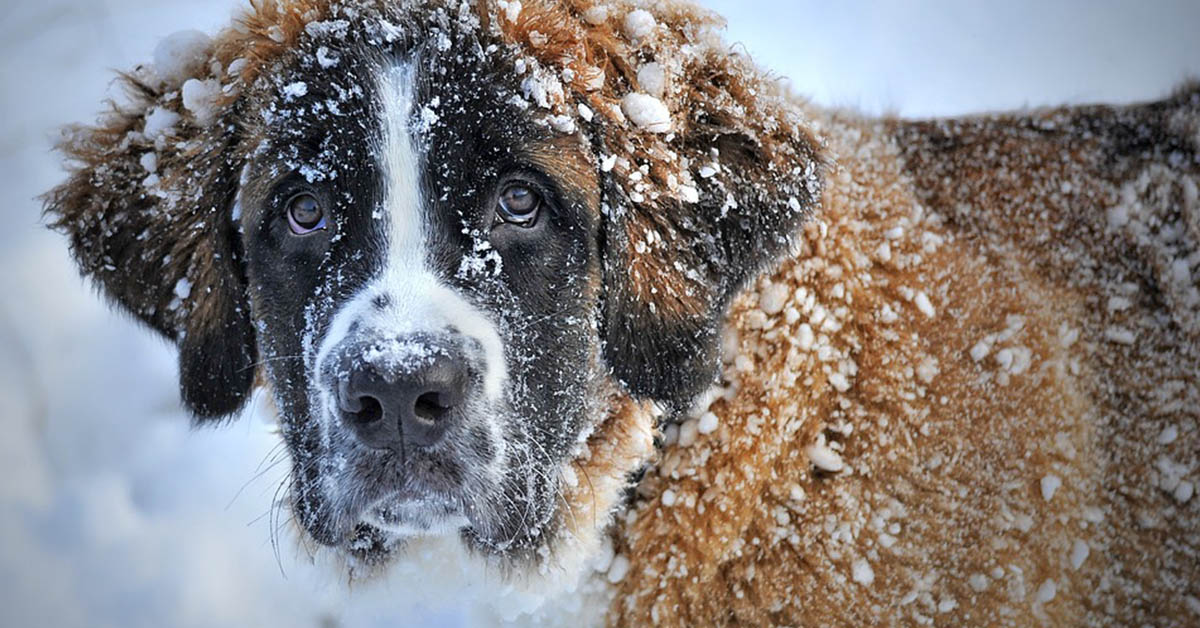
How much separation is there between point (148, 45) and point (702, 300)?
11.6ft

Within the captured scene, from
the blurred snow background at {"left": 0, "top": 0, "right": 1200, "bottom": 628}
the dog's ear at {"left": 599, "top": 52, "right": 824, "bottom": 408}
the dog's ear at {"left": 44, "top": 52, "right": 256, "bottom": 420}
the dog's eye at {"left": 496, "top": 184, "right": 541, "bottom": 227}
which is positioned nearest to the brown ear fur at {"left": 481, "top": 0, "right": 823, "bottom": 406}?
the dog's ear at {"left": 599, "top": 52, "right": 824, "bottom": 408}

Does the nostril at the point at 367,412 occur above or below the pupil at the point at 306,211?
below

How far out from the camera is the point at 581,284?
84.5 inches

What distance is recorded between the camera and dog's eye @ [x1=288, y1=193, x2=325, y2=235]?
2078mm

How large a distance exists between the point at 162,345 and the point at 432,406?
104 inches

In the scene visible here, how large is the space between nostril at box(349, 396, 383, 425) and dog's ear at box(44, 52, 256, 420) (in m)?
0.67

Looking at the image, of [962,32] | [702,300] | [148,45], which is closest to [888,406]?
[702,300]

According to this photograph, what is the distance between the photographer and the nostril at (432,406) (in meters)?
1.82

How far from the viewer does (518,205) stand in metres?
2.04

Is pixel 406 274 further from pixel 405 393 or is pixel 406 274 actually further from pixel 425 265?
pixel 405 393

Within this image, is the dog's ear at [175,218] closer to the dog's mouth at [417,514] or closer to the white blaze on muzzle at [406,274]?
the white blaze on muzzle at [406,274]

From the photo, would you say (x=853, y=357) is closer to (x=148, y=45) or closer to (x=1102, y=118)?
(x=1102, y=118)

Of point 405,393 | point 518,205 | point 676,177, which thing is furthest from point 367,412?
point 676,177

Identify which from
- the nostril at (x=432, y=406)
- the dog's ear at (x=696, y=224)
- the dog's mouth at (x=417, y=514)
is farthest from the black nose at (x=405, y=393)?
the dog's ear at (x=696, y=224)
